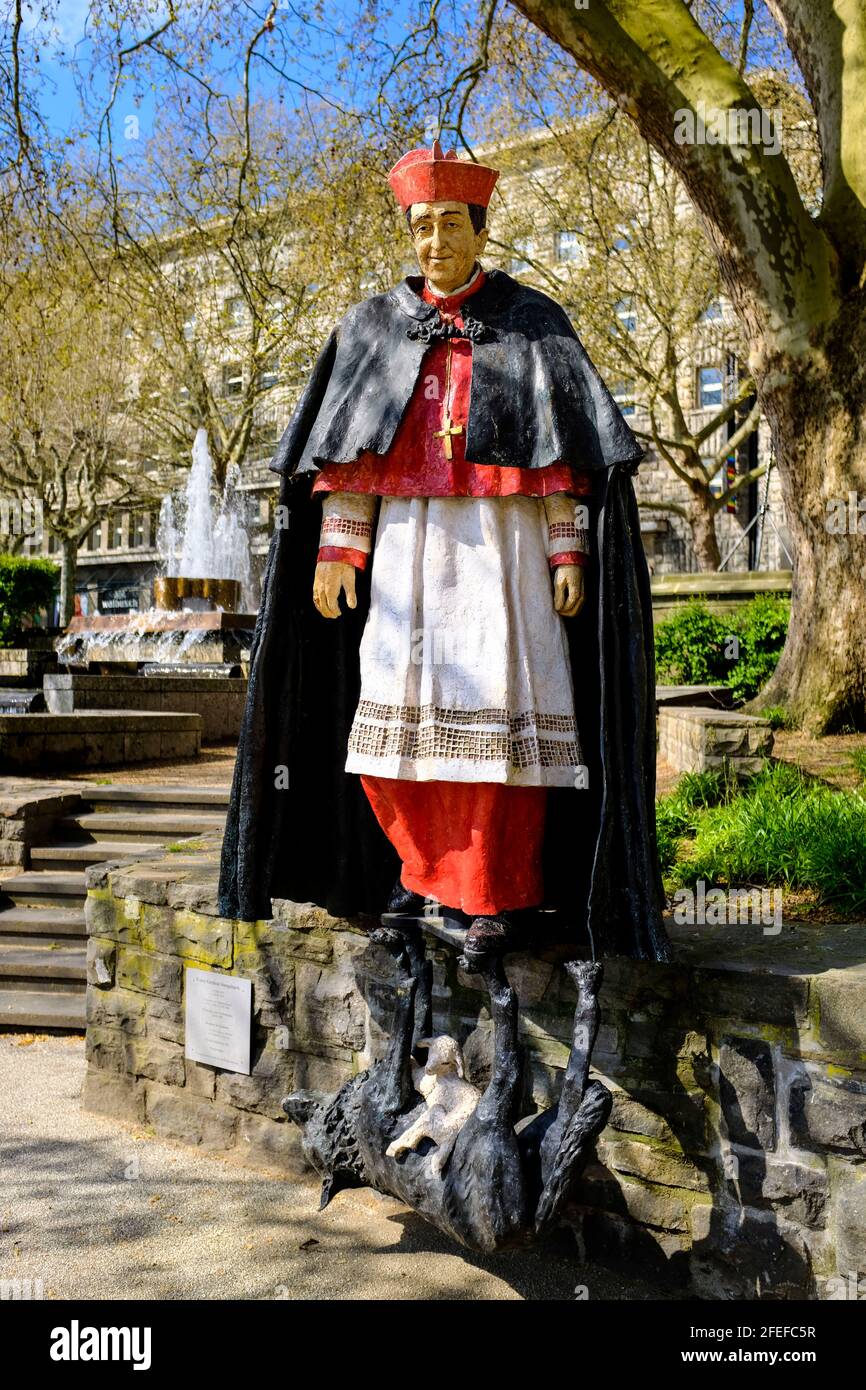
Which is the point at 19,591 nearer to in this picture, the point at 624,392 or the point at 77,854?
the point at 624,392

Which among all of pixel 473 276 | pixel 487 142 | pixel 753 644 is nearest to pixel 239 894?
pixel 473 276

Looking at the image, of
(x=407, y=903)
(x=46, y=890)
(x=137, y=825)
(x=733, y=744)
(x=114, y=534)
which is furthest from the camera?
(x=114, y=534)

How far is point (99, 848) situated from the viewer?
658 cm

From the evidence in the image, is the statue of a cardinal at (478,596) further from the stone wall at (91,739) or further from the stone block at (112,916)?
the stone wall at (91,739)

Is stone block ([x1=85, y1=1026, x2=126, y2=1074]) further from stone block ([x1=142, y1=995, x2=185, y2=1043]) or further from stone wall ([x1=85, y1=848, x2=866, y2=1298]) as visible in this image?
stone wall ([x1=85, y1=848, x2=866, y2=1298])

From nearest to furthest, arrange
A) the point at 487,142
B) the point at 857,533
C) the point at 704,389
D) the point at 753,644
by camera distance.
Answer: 1. the point at 857,533
2. the point at 753,644
3. the point at 487,142
4. the point at 704,389

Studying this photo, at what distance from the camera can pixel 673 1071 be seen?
129 inches

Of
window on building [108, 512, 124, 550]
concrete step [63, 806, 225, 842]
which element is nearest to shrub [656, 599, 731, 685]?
concrete step [63, 806, 225, 842]

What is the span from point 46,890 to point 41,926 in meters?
0.29

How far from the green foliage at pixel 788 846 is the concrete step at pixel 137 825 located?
312cm

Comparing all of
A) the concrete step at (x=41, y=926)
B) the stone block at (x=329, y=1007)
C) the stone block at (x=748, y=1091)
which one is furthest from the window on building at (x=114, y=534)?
the stone block at (x=748, y=1091)

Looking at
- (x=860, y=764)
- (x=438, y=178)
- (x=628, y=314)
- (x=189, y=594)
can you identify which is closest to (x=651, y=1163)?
(x=438, y=178)

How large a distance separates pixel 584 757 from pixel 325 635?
0.96 m

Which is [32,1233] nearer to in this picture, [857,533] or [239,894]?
[239,894]
